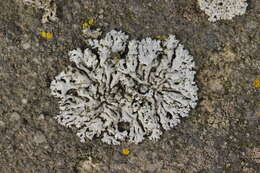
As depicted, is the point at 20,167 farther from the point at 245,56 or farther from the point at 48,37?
the point at 245,56

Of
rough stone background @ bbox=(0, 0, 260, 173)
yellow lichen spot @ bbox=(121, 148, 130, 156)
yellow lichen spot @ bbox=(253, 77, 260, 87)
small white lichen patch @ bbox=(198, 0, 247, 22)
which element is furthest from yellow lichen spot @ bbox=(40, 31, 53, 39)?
yellow lichen spot @ bbox=(253, 77, 260, 87)

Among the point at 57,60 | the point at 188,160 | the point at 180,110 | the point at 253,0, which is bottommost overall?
the point at 188,160

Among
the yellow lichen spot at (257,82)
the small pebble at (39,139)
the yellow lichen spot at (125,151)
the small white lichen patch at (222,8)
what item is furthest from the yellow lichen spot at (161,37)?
the small pebble at (39,139)

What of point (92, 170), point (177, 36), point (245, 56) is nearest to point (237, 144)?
point (245, 56)

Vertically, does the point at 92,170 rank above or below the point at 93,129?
below

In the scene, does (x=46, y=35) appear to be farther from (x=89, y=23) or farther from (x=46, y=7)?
(x=89, y=23)

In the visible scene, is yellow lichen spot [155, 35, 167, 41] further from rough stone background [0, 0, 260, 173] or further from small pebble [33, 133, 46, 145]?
small pebble [33, 133, 46, 145]
